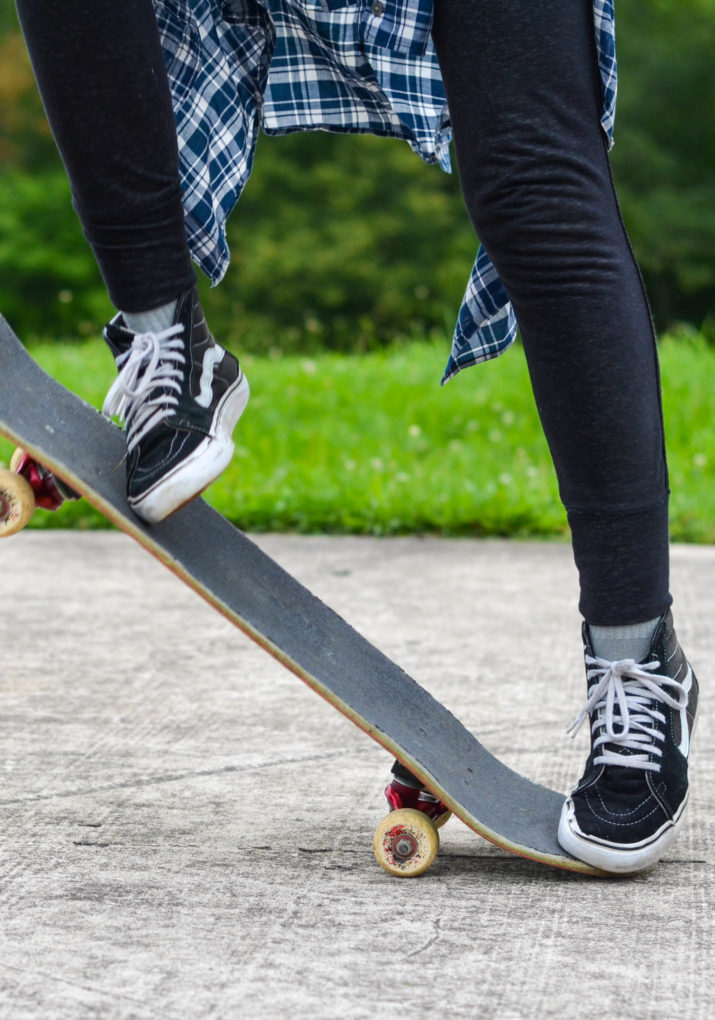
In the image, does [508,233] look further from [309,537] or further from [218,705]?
[309,537]

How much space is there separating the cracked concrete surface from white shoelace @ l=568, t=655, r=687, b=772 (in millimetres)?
156

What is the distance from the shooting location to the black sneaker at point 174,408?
4.98 feet

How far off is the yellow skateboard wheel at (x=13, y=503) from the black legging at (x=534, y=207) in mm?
254

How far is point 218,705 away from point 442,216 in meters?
25.8

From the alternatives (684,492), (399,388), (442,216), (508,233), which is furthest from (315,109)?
(442,216)

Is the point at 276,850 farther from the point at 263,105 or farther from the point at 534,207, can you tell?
the point at 263,105

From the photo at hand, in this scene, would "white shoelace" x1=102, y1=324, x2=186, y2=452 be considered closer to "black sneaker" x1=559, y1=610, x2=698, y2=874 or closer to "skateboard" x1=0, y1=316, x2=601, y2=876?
"skateboard" x1=0, y1=316, x2=601, y2=876

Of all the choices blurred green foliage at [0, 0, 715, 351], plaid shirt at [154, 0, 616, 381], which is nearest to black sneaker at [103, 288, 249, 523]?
plaid shirt at [154, 0, 616, 381]

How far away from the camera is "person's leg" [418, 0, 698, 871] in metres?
1.53

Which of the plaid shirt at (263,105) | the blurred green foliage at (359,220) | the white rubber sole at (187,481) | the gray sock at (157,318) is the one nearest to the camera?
the white rubber sole at (187,481)

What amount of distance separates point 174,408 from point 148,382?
0.15ft

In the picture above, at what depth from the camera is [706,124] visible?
3014 cm

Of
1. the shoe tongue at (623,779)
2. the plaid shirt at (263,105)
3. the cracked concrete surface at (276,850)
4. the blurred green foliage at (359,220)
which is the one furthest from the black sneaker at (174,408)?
the blurred green foliage at (359,220)

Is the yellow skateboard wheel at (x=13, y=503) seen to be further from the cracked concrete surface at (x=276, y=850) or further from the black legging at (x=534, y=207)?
the cracked concrete surface at (x=276, y=850)
